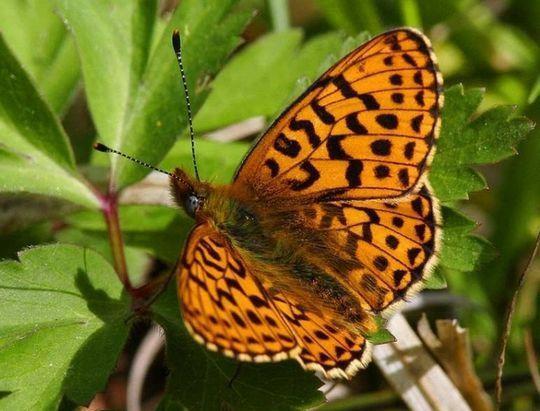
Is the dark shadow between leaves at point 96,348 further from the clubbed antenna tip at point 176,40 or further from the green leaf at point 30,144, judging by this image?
the clubbed antenna tip at point 176,40

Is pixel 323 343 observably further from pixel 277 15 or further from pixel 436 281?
pixel 277 15

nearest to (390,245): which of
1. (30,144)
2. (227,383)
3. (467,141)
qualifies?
(467,141)

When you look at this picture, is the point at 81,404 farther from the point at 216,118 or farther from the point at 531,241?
the point at 531,241

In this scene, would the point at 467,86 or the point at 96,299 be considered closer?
the point at 96,299

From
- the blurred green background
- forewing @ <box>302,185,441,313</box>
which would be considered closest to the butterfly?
forewing @ <box>302,185,441,313</box>

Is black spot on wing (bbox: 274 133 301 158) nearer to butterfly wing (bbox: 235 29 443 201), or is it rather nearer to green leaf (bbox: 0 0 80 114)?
butterfly wing (bbox: 235 29 443 201)
